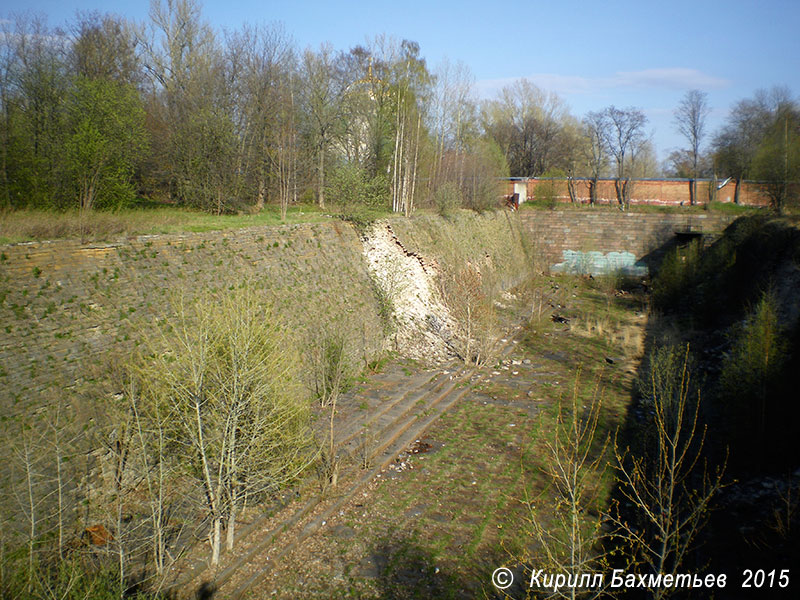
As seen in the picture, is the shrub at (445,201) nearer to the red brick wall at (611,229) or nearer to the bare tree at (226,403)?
the red brick wall at (611,229)

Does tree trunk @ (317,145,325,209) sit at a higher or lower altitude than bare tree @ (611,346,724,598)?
higher

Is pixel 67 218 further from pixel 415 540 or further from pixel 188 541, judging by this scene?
pixel 415 540

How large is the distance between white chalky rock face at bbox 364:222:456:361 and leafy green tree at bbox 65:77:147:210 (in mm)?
6287

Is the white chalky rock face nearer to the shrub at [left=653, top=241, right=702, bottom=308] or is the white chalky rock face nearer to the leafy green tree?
the leafy green tree

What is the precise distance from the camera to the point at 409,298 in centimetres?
1515

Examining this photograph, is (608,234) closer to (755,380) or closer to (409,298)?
(409,298)

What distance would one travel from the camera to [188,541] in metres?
6.14

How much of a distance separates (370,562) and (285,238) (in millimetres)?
7432

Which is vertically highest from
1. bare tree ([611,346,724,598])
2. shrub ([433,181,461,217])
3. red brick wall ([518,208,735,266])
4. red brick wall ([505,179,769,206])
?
red brick wall ([505,179,769,206])

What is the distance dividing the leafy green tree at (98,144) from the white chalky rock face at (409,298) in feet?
20.6

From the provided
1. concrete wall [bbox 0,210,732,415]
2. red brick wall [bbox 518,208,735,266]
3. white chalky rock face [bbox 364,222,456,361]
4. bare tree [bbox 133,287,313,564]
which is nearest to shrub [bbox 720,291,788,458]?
white chalky rock face [bbox 364,222,456,361]

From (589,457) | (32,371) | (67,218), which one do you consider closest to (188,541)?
(32,371)

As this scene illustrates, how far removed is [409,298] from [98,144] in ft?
28.0

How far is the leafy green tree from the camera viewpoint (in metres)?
11.3
